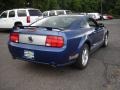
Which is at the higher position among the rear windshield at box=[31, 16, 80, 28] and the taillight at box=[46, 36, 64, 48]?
the rear windshield at box=[31, 16, 80, 28]

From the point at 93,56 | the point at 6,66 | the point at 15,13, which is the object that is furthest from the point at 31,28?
the point at 15,13

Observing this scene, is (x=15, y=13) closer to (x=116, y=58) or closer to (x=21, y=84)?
(x=116, y=58)

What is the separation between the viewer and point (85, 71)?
6102 millimetres

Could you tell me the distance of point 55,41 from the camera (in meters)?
5.37

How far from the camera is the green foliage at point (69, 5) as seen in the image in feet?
91.2

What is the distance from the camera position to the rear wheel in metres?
6.01

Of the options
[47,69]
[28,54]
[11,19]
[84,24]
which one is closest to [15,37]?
[28,54]

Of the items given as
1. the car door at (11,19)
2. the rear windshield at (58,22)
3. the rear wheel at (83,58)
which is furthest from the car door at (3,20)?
the rear wheel at (83,58)

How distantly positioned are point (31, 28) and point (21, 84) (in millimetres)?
1535

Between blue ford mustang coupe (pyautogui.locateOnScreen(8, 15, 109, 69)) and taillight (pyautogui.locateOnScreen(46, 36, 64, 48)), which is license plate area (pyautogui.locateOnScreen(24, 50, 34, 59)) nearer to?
blue ford mustang coupe (pyautogui.locateOnScreen(8, 15, 109, 69))

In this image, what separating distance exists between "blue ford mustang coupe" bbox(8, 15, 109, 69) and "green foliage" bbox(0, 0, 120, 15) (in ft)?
70.5

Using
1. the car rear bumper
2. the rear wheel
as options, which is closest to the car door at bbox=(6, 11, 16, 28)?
the rear wheel

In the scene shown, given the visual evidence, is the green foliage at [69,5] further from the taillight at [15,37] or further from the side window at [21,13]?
the taillight at [15,37]

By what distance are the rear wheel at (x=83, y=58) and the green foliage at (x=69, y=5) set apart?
854 inches
